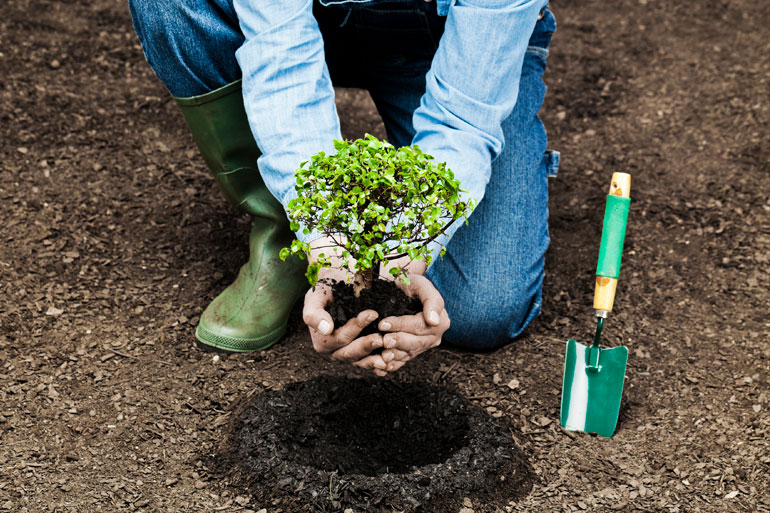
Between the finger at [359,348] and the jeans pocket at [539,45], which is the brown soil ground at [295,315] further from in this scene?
the jeans pocket at [539,45]

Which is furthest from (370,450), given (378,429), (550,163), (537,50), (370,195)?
(537,50)

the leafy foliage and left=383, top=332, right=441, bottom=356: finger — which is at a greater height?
the leafy foliage

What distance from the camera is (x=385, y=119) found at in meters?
2.52

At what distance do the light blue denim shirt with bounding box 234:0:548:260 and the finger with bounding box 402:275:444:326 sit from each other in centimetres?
15

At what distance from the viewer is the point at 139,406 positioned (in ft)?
6.25

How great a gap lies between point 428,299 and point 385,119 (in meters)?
1.00

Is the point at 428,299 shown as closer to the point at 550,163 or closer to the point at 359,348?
the point at 359,348

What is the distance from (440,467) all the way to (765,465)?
77cm

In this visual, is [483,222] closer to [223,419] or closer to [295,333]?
[295,333]

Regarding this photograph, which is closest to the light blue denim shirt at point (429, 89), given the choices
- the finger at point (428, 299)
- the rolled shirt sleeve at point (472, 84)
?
the rolled shirt sleeve at point (472, 84)

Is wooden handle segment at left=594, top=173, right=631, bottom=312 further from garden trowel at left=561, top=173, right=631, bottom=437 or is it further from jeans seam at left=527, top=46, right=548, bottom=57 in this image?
jeans seam at left=527, top=46, right=548, bottom=57

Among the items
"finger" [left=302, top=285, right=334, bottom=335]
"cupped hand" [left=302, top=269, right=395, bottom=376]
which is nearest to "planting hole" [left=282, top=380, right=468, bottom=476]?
"cupped hand" [left=302, top=269, right=395, bottom=376]

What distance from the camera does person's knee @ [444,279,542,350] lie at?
2.13 meters

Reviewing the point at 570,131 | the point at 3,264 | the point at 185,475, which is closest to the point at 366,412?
the point at 185,475
